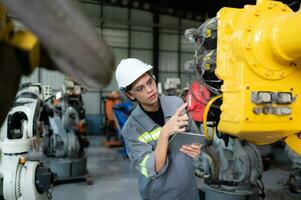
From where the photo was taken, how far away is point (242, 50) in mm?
1059

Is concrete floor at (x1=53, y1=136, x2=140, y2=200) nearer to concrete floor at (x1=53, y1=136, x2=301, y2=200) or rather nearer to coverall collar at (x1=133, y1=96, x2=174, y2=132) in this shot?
concrete floor at (x1=53, y1=136, x2=301, y2=200)

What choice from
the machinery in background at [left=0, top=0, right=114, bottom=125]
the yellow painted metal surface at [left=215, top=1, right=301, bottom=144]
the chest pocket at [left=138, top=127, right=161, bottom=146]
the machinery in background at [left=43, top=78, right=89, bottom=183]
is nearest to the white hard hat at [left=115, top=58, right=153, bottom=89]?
the chest pocket at [left=138, top=127, right=161, bottom=146]

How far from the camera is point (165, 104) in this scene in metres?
2.12

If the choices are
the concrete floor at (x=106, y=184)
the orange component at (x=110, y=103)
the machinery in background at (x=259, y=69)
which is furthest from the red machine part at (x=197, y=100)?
the orange component at (x=110, y=103)

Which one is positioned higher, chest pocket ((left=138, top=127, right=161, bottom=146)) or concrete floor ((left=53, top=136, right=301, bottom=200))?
chest pocket ((left=138, top=127, right=161, bottom=146))

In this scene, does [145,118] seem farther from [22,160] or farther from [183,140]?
[22,160]

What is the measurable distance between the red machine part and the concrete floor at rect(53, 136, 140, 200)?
359 cm

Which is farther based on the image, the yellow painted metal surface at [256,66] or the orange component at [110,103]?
the orange component at [110,103]

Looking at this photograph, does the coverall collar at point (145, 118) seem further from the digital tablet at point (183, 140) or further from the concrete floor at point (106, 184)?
the concrete floor at point (106, 184)

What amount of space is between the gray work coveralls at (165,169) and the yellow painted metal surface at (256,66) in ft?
2.84

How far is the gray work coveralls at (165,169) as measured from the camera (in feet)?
6.44

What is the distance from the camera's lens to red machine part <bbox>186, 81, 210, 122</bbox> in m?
1.47

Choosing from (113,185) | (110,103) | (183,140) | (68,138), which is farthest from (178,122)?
(110,103)

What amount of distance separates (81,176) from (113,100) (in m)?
4.91
